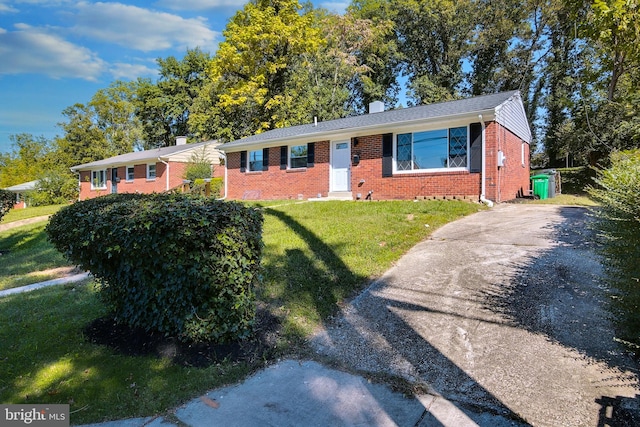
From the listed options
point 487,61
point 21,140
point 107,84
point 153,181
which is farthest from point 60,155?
point 487,61

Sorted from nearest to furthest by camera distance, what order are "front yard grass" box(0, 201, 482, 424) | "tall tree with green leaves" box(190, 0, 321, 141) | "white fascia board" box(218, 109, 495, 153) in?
"front yard grass" box(0, 201, 482, 424) < "white fascia board" box(218, 109, 495, 153) < "tall tree with green leaves" box(190, 0, 321, 141)

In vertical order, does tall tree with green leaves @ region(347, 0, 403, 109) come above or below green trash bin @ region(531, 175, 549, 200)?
above

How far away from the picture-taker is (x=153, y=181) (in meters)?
24.4

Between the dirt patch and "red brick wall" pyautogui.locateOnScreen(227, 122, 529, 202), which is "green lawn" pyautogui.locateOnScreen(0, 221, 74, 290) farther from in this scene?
"red brick wall" pyautogui.locateOnScreen(227, 122, 529, 202)

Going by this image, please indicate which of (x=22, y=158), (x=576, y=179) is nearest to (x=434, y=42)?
(x=576, y=179)

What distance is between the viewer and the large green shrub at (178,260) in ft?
10.0

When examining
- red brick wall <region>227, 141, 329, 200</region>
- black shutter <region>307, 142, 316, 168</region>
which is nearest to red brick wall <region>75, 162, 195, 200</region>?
red brick wall <region>227, 141, 329, 200</region>

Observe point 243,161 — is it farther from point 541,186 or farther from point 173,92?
point 173,92

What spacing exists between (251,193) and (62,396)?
14459 millimetres

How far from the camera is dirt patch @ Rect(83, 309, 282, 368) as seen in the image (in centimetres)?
329

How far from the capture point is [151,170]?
81.0 feet

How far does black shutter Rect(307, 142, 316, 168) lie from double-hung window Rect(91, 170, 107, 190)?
2061cm

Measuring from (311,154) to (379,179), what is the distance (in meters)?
3.35

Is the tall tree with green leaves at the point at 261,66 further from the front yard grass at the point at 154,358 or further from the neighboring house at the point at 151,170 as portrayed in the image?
the front yard grass at the point at 154,358
